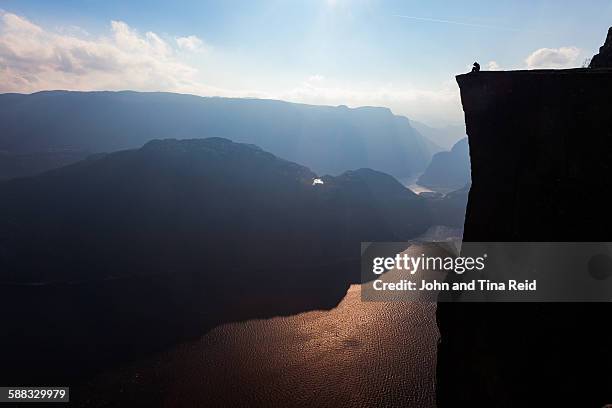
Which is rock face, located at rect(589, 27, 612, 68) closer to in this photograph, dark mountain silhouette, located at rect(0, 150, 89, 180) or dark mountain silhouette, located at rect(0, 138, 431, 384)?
dark mountain silhouette, located at rect(0, 138, 431, 384)

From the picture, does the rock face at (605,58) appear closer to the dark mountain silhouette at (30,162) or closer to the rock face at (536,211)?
the rock face at (536,211)

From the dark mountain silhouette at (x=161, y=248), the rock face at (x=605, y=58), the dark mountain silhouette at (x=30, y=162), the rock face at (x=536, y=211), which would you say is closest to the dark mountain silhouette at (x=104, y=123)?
the dark mountain silhouette at (x=30, y=162)

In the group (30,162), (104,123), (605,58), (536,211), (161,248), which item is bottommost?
(161,248)

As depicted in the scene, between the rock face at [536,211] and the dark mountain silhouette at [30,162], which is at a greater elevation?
the dark mountain silhouette at [30,162]

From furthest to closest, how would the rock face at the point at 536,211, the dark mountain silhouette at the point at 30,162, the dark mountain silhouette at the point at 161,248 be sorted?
the dark mountain silhouette at the point at 30,162
the dark mountain silhouette at the point at 161,248
the rock face at the point at 536,211

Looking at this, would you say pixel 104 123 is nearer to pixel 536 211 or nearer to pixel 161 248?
pixel 161 248

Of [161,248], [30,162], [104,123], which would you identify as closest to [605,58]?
[161,248]

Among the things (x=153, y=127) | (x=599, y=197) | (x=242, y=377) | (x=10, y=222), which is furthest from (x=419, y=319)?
(x=153, y=127)
